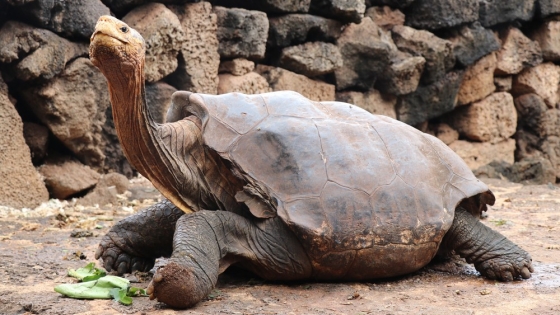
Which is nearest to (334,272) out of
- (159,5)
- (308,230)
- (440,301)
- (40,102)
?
(308,230)

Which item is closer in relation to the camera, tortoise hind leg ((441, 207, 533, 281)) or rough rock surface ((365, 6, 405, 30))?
tortoise hind leg ((441, 207, 533, 281))

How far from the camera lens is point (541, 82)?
9.72 m

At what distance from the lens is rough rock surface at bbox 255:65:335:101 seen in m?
7.02

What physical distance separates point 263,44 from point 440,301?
14.4 ft

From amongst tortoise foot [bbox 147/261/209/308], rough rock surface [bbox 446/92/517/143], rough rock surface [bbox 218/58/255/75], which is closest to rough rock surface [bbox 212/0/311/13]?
rough rock surface [bbox 218/58/255/75]

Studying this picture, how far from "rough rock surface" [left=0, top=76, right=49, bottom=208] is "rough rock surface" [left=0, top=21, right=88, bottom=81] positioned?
210mm

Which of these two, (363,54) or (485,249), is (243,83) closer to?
(363,54)

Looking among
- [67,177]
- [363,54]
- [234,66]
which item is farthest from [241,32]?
[67,177]

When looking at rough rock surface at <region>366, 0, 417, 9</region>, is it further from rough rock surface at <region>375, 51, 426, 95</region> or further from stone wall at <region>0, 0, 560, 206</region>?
rough rock surface at <region>375, 51, 426, 95</region>

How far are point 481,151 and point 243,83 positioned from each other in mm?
3777

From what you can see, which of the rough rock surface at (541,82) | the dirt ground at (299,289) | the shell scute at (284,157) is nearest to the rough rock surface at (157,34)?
the dirt ground at (299,289)

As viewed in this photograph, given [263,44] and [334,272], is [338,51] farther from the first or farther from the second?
[334,272]

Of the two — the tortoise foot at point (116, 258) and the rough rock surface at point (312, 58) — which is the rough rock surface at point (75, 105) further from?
the tortoise foot at point (116, 258)

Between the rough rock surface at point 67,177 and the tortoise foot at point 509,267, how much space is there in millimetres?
3525
